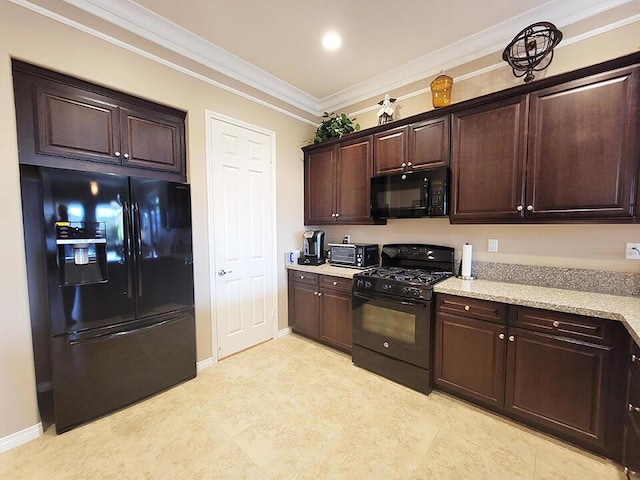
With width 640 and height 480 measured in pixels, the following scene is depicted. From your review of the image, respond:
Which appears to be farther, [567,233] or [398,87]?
[398,87]

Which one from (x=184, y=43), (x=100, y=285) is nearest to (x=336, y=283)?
(x=100, y=285)

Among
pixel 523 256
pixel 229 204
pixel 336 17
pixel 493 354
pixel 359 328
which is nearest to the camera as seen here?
pixel 493 354

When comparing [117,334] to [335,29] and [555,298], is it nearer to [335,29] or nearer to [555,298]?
[335,29]

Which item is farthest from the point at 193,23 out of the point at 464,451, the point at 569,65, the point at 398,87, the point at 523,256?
the point at 464,451

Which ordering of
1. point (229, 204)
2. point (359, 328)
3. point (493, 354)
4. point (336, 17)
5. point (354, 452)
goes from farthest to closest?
point (229, 204) < point (359, 328) < point (336, 17) < point (493, 354) < point (354, 452)

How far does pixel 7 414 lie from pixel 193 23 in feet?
10.2

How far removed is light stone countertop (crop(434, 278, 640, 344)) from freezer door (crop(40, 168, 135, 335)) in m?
2.51

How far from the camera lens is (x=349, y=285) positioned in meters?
2.83

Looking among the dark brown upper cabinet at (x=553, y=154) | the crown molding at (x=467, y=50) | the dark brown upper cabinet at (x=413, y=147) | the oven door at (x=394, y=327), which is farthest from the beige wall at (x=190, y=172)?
the oven door at (x=394, y=327)

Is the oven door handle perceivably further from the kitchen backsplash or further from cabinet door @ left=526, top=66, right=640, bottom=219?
cabinet door @ left=526, top=66, right=640, bottom=219

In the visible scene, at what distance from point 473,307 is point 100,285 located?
9.15 ft

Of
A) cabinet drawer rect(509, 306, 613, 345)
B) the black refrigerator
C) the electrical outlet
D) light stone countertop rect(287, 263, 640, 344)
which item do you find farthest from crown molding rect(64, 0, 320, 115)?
the electrical outlet

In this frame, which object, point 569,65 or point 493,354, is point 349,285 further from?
point 569,65

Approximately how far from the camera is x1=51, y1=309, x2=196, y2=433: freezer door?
1.87m
